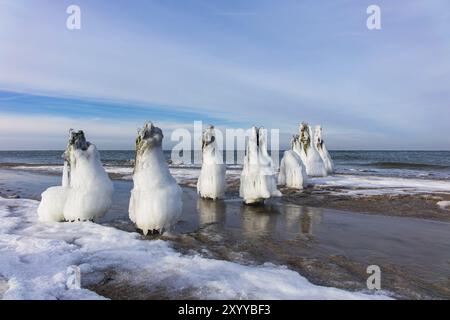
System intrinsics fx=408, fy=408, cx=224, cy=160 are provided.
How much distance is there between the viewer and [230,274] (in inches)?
289

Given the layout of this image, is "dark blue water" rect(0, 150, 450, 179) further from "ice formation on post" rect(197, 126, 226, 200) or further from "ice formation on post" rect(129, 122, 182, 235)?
"ice formation on post" rect(129, 122, 182, 235)

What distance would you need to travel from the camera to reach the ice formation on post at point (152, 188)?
1059 cm

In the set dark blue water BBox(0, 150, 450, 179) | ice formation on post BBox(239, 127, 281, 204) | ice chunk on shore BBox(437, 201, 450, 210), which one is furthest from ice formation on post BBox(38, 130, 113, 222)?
dark blue water BBox(0, 150, 450, 179)

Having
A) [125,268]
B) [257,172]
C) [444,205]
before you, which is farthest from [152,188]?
[444,205]

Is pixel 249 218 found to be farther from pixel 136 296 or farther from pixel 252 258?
pixel 136 296

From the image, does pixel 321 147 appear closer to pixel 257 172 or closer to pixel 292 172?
pixel 292 172

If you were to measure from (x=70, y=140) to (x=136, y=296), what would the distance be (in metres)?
6.84

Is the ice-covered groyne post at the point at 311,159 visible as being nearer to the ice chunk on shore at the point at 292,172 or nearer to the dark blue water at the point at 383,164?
the ice chunk on shore at the point at 292,172

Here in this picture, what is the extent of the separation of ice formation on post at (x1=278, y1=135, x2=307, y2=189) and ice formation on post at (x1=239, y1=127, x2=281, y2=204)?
19.4 ft

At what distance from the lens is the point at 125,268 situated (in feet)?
25.4

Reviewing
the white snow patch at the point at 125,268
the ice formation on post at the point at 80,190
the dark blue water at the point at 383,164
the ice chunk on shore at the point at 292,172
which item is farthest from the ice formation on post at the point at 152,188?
the dark blue water at the point at 383,164

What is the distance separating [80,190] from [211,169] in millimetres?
7890
